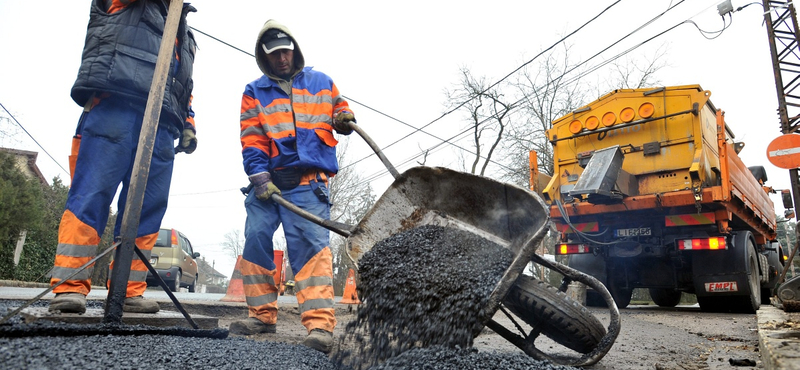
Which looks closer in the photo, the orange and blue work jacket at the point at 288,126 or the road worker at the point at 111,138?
the road worker at the point at 111,138

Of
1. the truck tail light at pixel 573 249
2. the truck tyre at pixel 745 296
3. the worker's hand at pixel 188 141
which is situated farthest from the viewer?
the truck tail light at pixel 573 249

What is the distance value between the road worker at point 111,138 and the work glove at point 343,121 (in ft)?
3.28

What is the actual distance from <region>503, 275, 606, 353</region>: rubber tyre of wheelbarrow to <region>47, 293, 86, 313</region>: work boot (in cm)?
208

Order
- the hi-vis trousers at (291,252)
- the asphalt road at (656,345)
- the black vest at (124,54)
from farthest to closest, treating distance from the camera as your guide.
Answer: the hi-vis trousers at (291,252), the black vest at (124,54), the asphalt road at (656,345)

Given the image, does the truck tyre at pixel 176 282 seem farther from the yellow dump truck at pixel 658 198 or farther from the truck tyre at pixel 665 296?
the truck tyre at pixel 665 296

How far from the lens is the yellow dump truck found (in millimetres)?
5914

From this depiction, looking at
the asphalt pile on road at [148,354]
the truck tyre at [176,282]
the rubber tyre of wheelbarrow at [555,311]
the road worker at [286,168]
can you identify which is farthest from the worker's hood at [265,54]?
the truck tyre at [176,282]

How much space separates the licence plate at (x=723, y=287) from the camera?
19.8 ft

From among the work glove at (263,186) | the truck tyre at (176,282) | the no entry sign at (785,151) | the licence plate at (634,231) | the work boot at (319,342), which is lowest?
the work boot at (319,342)

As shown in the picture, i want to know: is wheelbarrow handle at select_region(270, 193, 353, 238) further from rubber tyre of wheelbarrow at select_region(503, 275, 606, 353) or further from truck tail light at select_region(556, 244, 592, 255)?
truck tail light at select_region(556, 244, 592, 255)

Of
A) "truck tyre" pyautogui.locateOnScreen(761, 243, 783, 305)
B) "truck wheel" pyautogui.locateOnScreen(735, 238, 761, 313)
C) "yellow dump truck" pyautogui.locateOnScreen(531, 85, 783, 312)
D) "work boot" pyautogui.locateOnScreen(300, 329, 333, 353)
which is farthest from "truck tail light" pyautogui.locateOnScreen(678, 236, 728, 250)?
"work boot" pyautogui.locateOnScreen(300, 329, 333, 353)

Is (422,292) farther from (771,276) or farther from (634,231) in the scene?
(771,276)

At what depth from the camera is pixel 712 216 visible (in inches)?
232

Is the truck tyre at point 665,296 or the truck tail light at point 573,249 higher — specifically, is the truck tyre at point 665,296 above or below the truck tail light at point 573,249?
below
